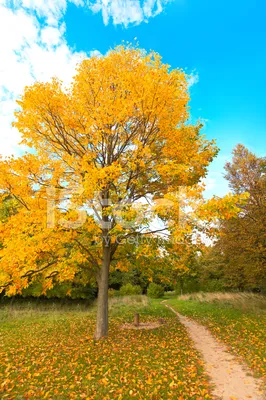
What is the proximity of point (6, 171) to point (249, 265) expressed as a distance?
14.9 m

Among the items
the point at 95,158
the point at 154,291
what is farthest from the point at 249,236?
the point at 154,291

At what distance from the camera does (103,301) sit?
10219 mm

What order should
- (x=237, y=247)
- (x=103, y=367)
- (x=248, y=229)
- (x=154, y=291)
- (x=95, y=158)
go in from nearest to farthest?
(x=103, y=367) → (x=95, y=158) → (x=248, y=229) → (x=237, y=247) → (x=154, y=291)

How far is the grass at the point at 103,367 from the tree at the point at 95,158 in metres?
1.69

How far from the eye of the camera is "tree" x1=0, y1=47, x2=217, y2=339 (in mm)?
8328

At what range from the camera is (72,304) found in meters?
26.7

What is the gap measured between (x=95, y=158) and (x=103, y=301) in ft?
18.9

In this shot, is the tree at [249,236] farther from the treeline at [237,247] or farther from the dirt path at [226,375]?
the dirt path at [226,375]

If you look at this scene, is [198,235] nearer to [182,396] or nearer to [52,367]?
[182,396]

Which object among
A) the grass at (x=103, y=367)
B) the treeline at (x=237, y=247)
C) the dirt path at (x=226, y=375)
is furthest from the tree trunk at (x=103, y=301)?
the dirt path at (x=226, y=375)

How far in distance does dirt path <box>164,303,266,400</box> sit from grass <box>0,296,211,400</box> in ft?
1.00

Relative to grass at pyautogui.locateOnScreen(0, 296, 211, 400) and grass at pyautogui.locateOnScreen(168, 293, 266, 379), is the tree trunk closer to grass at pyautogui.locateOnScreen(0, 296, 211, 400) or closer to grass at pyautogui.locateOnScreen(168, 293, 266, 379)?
grass at pyautogui.locateOnScreen(0, 296, 211, 400)

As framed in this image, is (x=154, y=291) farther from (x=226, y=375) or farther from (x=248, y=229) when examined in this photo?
(x=226, y=375)

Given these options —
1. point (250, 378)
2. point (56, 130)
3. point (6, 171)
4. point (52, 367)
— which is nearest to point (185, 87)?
point (56, 130)
